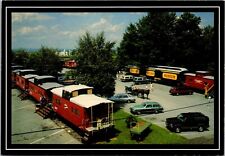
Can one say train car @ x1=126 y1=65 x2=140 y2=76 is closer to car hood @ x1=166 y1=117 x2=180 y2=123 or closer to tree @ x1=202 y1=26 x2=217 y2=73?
car hood @ x1=166 y1=117 x2=180 y2=123

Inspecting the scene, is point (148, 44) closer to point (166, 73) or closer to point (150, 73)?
point (150, 73)

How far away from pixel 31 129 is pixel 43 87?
197 cm

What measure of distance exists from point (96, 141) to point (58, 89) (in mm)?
2705

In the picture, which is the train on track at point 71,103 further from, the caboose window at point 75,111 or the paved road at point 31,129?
the paved road at point 31,129

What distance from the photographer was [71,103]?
36.6 feet

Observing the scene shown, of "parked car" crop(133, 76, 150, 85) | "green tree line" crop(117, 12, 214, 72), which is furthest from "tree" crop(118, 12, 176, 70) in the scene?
"parked car" crop(133, 76, 150, 85)

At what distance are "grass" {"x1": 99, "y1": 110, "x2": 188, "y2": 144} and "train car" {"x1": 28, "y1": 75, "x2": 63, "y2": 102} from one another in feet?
9.43

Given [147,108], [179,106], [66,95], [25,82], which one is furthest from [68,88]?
[179,106]

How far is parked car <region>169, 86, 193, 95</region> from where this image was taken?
11134 millimetres

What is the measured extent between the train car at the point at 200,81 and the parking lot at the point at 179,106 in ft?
0.98

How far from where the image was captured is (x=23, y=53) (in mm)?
10867

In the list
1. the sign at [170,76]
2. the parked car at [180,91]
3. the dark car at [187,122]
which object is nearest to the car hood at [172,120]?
the dark car at [187,122]

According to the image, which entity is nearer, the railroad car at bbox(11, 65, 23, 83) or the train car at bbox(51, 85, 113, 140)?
the railroad car at bbox(11, 65, 23, 83)

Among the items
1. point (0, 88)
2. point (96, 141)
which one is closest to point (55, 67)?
point (0, 88)
